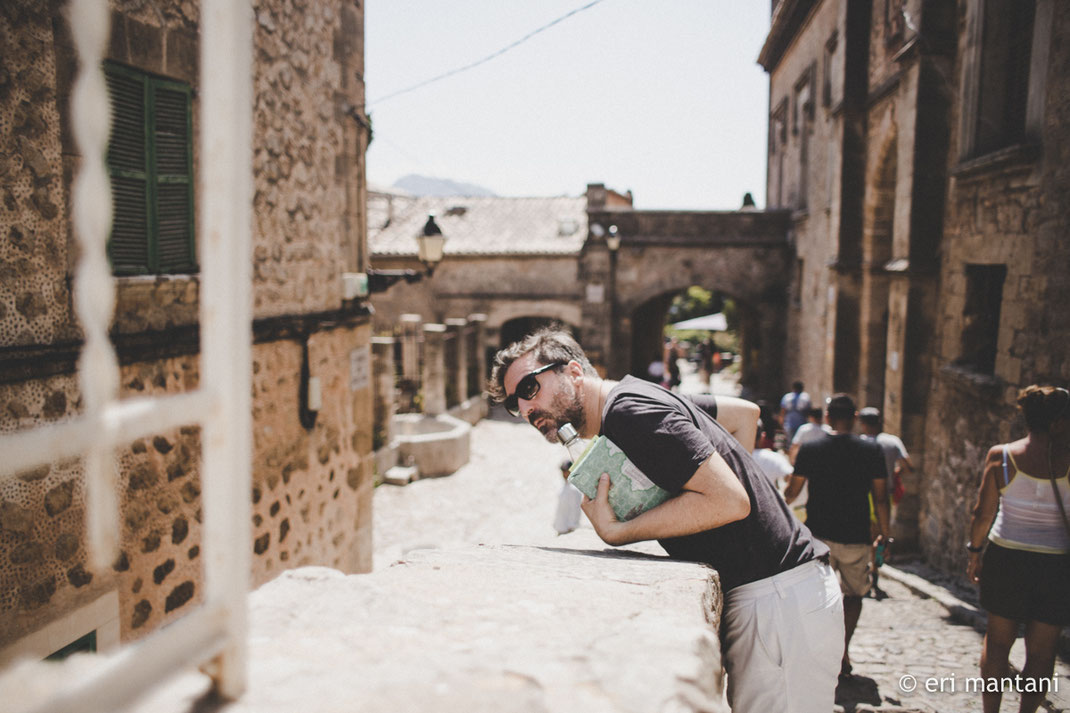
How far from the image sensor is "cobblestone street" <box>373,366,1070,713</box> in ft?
13.7

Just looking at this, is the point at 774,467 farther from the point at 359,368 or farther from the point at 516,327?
the point at 516,327

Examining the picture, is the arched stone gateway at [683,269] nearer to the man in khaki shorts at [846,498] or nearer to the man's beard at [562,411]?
the man in khaki shorts at [846,498]

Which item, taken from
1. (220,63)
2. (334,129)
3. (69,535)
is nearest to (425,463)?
(334,129)

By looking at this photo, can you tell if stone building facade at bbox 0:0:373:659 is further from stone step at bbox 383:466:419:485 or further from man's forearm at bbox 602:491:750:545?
stone step at bbox 383:466:419:485

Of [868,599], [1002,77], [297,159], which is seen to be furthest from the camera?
[1002,77]

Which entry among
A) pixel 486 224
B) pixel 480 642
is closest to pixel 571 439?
pixel 480 642

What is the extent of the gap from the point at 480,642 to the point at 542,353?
1135 millimetres

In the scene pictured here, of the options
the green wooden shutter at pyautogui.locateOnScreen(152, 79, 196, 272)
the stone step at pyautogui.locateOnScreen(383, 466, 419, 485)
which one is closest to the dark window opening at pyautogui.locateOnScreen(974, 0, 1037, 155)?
the green wooden shutter at pyautogui.locateOnScreen(152, 79, 196, 272)

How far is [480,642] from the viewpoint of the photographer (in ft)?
4.43

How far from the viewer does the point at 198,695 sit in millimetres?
1089

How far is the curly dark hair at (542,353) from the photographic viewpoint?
232cm

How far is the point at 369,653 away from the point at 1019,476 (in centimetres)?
362

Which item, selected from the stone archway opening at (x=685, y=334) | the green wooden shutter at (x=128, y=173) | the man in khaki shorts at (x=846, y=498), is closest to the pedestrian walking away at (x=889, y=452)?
the man in khaki shorts at (x=846, y=498)

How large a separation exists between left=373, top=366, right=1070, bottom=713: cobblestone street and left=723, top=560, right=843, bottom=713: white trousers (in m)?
0.86
